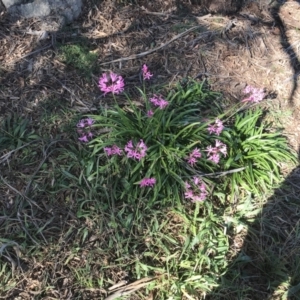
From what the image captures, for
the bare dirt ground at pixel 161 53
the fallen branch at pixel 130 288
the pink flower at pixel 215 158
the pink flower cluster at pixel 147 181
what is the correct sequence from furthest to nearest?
the bare dirt ground at pixel 161 53, the pink flower at pixel 215 158, the pink flower cluster at pixel 147 181, the fallen branch at pixel 130 288

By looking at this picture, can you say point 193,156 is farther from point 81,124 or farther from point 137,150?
point 81,124

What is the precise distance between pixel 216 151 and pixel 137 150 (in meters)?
0.57

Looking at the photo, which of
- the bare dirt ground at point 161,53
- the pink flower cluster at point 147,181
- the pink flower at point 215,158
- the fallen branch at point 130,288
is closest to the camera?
the fallen branch at point 130,288

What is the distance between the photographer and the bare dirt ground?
3320 mm

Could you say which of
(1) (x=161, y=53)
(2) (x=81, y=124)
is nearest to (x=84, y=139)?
(2) (x=81, y=124)

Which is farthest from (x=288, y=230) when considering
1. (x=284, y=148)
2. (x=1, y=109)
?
(x=1, y=109)

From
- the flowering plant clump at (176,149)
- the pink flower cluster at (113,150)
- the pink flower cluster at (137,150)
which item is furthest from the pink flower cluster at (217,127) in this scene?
the pink flower cluster at (113,150)

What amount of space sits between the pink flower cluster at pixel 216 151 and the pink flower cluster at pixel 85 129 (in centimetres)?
86

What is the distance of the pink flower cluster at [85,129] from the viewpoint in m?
2.97

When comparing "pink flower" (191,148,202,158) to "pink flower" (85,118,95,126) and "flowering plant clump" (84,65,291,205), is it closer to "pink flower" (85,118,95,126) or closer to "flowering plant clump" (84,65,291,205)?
"flowering plant clump" (84,65,291,205)

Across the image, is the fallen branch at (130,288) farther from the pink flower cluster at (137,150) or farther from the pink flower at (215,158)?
the pink flower at (215,158)

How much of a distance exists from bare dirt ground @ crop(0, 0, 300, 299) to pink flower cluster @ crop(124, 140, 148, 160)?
583 millimetres

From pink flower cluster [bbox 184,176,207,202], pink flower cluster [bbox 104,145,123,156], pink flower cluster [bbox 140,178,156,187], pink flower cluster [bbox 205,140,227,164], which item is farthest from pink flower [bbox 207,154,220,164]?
pink flower cluster [bbox 104,145,123,156]

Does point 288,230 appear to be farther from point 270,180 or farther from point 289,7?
point 289,7
